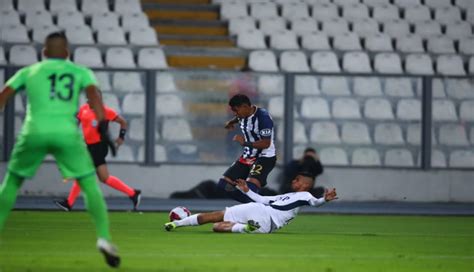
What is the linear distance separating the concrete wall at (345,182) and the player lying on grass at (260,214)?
1022cm

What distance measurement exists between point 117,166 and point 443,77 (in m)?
7.21

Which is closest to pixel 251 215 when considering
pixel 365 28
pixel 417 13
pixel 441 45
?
pixel 365 28

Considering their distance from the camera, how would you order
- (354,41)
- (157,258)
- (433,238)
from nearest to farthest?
(157,258), (433,238), (354,41)

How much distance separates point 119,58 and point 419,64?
6.98 meters

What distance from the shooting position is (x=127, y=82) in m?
27.0

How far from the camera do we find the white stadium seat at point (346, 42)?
30234 mm

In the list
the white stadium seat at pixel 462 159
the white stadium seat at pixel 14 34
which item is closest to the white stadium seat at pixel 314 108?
the white stadium seat at pixel 462 159

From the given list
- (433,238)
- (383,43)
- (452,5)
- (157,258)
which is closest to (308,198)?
(433,238)

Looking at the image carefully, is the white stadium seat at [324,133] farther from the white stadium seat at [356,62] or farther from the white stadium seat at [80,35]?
the white stadium seat at [80,35]

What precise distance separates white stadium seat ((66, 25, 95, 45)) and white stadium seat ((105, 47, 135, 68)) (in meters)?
0.74

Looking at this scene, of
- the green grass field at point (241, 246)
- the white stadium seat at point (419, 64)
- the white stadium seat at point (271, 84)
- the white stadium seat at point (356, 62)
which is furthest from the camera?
the white stadium seat at point (419, 64)

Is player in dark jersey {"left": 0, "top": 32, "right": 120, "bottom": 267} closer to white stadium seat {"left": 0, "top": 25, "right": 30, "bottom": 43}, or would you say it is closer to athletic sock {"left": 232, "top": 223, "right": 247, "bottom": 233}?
athletic sock {"left": 232, "top": 223, "right": 247, "bottom": 233}

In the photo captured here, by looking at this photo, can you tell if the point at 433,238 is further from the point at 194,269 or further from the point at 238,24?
the point at 238,24

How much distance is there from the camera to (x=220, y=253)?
13.4 metres
